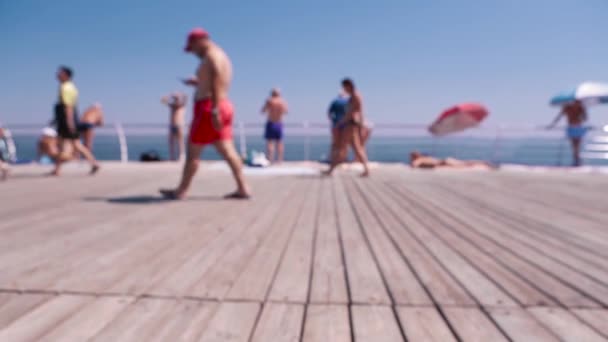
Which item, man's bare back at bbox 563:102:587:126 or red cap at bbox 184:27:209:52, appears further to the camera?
man's bare back at bbox 563:102:587:126

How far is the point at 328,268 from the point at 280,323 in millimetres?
621

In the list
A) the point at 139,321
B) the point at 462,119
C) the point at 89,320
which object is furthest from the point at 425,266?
the point at 462,119

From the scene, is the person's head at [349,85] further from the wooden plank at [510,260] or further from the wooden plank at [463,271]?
the wooden plank at [463,271]

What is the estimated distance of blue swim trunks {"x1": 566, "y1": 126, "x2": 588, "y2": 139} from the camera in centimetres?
853

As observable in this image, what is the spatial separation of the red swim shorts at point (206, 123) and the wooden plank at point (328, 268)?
1.52 meters

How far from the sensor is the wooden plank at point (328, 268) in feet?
5.08

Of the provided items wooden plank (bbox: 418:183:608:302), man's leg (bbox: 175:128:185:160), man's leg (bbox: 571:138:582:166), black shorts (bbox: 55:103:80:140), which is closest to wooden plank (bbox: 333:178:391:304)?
wooden plank (bbox: 418:183:608:302)

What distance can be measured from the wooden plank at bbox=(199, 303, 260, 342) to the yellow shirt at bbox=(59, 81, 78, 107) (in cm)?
588

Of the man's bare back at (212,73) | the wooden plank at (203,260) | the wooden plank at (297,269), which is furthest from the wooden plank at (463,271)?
A: the man's bare back at (212,73)

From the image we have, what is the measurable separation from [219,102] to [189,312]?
265cm

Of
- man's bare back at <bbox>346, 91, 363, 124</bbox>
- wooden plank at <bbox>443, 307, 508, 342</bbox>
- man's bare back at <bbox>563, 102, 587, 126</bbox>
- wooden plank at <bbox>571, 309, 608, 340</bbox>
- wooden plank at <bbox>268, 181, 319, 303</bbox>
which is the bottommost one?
wooden plank at <bbox>571, 309, 608, 340</bbox>

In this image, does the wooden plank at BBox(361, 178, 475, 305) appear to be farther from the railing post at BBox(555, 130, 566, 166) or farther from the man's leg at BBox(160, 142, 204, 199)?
the railing post at BBox(555, 130, 566, 166)

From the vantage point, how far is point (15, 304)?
1451 millimetres

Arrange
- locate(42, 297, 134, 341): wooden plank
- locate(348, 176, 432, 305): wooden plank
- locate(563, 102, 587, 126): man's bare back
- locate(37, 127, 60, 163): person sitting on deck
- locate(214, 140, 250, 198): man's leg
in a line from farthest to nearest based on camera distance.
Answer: locate(563, 102, 587, 126): man's bare back < locate(37, 127, 60, 163): person sitting on deck < locate(214, 140, 250, 198): man's leg < locate(348, 176, 432, 305): wooden plank < locate(42, 297, 134, 341): wooden plank
